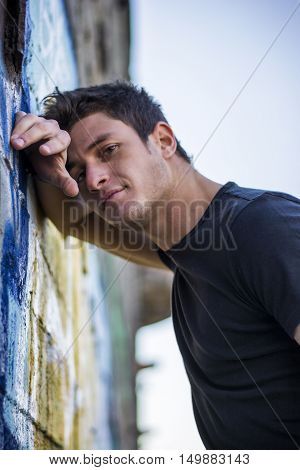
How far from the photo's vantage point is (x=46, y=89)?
97.0 inches

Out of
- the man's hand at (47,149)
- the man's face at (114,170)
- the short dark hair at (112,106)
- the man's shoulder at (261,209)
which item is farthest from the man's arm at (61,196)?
the man's shoulder at (261,209)

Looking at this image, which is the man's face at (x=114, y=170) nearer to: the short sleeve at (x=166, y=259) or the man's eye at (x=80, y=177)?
the man's eye at (x=80, y=177)

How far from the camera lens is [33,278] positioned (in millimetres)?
1969

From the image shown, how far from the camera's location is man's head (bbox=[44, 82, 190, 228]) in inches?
84.1

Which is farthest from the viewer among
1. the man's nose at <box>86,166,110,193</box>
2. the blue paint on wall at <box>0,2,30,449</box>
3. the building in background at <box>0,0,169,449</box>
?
the man's nose at <box>86,166,110,193</box>

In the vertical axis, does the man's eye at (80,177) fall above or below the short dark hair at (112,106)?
below

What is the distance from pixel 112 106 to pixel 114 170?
29 centimetres

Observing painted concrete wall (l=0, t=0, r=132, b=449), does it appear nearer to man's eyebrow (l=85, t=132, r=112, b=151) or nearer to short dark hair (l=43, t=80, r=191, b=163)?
short dark hair (l=43, t=80, r=191, b=163)

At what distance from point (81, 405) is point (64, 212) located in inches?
75.9

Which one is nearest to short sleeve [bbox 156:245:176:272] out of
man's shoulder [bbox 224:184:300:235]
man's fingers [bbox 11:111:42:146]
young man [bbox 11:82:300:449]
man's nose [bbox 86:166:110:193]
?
young man [bbox 11:82:300:449]

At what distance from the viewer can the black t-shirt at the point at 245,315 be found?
1705 mm

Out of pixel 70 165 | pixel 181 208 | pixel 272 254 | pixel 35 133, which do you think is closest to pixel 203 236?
pixel 181 208

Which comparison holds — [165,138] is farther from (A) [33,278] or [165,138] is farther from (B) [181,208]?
(A) [33,278]

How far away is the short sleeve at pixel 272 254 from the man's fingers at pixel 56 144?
1.81 feet
